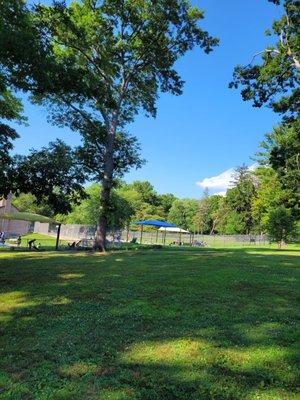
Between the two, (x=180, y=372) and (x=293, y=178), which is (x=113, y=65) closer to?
(x=293, y=178)

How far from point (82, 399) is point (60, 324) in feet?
8.37

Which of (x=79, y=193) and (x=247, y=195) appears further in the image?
(x=247, y=195)

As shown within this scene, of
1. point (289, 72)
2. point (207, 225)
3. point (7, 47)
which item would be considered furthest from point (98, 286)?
point (207, 225)

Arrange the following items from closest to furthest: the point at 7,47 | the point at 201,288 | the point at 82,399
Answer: the point at 82,399, the point at 201,288, the point at 7,47

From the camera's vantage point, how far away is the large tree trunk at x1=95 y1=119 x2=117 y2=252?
23.3 meters

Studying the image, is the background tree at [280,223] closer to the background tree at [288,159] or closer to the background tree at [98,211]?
the background tree at [288,159]

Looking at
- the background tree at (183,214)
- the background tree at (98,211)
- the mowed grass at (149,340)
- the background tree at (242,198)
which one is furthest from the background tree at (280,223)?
the background tree at (183,214)

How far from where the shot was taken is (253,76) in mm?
22062

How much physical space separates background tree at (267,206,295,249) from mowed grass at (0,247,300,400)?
1129 inches

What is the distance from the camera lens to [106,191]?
2372 centimetres

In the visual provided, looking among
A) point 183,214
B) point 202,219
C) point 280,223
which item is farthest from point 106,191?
point 183,214

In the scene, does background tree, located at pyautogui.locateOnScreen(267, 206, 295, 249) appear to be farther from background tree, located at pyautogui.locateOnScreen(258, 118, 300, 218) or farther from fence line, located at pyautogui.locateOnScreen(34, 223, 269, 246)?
fence line, located at pyautogui.locateOnScreen(34, 223, 269, 246)

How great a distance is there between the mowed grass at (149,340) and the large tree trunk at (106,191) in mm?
13290

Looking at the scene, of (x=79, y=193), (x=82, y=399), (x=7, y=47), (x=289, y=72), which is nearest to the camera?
(x=82, y=399)
